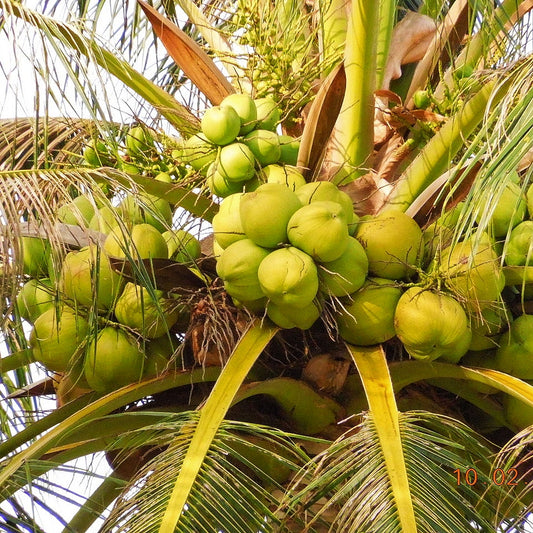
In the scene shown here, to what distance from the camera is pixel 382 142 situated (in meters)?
2.99

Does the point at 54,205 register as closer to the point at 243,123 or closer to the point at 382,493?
the point at 243,123

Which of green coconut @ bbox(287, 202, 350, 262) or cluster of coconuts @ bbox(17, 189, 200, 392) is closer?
green coconut @ bbox(287, 202, 350, 262)

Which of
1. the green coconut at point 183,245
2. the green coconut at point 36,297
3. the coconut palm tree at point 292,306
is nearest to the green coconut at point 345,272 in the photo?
the coconut palm tree at point 292,306

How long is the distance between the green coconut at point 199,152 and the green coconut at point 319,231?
1.54ft

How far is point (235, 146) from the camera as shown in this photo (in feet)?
8.64

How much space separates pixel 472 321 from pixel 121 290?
3.10ft

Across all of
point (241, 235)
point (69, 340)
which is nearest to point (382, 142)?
point (241, 235)

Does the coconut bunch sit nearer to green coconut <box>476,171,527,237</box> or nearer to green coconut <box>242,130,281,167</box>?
green coconut <box>242,130,281,167</box>

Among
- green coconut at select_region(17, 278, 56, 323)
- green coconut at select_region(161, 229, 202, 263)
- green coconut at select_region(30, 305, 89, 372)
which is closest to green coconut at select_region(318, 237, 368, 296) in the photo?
green coconut at select_region(161, 229, 202, 263)

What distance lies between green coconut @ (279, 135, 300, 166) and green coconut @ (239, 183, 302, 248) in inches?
17.2

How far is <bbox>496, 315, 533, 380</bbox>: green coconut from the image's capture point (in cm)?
250

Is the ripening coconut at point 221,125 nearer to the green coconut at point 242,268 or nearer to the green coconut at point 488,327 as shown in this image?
the green coconut at point 242,268

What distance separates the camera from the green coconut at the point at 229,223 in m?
2.49
